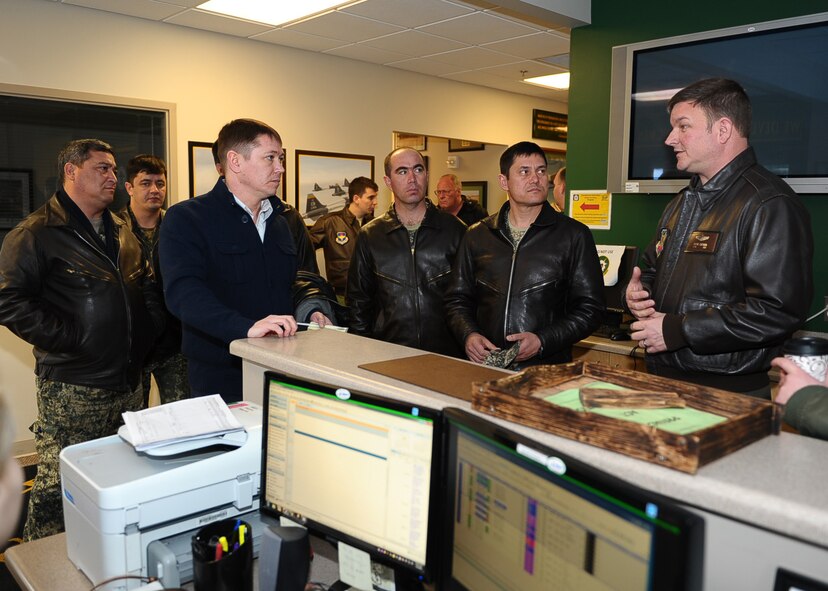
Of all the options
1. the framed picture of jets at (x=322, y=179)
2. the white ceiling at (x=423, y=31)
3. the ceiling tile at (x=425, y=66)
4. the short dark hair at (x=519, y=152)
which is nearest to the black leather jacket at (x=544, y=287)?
the short dark hair at (x=519, y=152)

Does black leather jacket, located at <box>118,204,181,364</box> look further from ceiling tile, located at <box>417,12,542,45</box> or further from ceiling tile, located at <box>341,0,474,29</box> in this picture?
ceiling tile, located at <box>417,12,542,45</box>

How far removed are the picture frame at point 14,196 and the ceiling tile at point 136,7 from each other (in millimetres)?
1103

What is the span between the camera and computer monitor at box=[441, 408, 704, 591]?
2.27 feet

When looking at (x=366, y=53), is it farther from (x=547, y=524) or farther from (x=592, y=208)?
(x=547, y=524)

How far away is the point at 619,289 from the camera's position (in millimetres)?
3504

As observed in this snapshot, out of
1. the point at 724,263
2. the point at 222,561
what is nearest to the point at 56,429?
the point at 222,561

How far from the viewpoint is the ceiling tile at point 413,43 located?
4.91 m

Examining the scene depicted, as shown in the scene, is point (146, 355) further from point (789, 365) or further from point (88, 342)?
point (789, 365)

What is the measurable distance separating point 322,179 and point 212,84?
1.16 meters

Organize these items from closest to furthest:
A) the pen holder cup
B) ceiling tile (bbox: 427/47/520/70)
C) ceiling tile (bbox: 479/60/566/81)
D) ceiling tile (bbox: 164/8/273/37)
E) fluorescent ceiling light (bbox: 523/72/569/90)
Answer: the pen holder cup, ceiling tile (bbox: 164/8/273/37), ceiling tile (bbox: 427/47/520/70), ceiling tile (bbox: 479/60/566/81), fluorescent ceiling light (bbox: 523/72/569/90)

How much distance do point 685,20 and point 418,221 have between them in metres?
1.83

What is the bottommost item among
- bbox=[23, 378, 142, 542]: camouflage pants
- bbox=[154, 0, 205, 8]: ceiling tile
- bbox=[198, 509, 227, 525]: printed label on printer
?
bbox=[23, 378, 142, 542]: camouflage pants

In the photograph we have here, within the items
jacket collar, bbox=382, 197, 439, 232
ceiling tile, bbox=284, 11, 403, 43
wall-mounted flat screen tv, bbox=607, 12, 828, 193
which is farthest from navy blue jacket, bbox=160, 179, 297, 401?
ceiling tile, bbox=284, 11, 403, 43

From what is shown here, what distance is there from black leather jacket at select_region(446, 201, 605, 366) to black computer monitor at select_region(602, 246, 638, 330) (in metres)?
0.99
